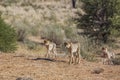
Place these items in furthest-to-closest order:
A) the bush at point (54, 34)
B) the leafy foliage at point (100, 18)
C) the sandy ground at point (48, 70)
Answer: the bush at point (54, 34) < the leafy foliage at point (100, 18) < the sandy ground at point (48, 70)

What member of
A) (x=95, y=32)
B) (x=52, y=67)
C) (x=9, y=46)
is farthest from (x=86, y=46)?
(x=52, y=67)

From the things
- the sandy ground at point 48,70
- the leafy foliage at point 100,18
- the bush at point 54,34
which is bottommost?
the bush at point 54,34

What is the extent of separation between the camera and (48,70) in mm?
13227

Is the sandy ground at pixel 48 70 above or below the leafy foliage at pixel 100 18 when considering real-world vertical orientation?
above

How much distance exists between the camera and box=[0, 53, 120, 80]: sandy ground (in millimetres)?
12258

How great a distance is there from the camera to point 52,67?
45.0ft

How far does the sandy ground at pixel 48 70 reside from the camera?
40.2 ft

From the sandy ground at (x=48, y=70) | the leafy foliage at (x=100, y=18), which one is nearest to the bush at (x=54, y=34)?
the leafy foliage at (x=100, y=18)

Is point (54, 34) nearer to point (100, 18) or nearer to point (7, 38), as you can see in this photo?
point (100, 18)

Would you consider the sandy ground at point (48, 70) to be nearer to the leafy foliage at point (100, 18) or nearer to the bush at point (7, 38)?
the bush at point (7, 38)

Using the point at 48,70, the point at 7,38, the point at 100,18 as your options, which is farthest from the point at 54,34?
the point at 48,70

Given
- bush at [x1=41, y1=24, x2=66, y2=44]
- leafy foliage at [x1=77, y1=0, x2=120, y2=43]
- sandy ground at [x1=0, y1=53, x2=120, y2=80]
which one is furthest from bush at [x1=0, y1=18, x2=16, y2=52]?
leafy foliage at [x1=77, y1=0, x2=120, y2=43]

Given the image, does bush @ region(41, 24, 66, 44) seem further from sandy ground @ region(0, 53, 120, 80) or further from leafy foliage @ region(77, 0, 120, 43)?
sandy ground @ region(0, 53, 120, 80)

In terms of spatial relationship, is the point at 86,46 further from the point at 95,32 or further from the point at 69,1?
the point at 69,1
